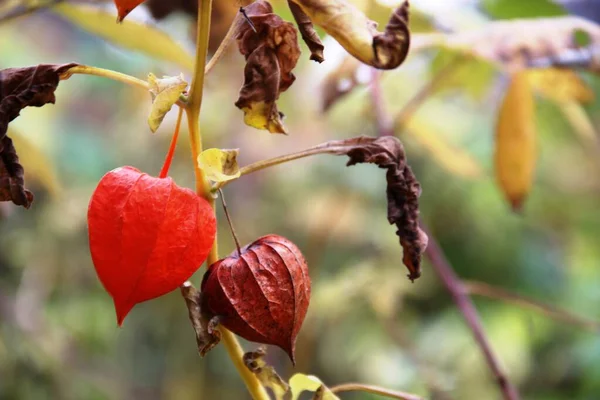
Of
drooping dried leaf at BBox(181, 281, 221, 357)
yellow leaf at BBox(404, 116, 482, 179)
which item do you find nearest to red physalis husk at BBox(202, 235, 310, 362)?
drooping dried leaf at BBox(181, 281, 221, 357)

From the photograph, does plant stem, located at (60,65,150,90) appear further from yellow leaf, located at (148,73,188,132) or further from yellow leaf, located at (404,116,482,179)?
yellow leaf, located at (404,116,482,179)

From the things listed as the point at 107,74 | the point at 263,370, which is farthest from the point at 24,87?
the point at 263,370

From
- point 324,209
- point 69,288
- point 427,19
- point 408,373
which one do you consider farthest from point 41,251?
point 427,19

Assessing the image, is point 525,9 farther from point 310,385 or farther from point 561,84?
point 310,385

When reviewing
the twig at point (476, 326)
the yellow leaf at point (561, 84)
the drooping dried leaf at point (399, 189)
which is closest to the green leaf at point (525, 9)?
the yellow leaf at point (561, 84)

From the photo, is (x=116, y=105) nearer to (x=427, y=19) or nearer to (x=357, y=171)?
(x=357, y=171)

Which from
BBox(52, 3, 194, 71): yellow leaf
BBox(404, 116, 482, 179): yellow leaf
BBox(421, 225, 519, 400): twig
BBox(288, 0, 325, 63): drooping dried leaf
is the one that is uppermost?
BBox(288, 0, 325, 63): drooping dried leaf
